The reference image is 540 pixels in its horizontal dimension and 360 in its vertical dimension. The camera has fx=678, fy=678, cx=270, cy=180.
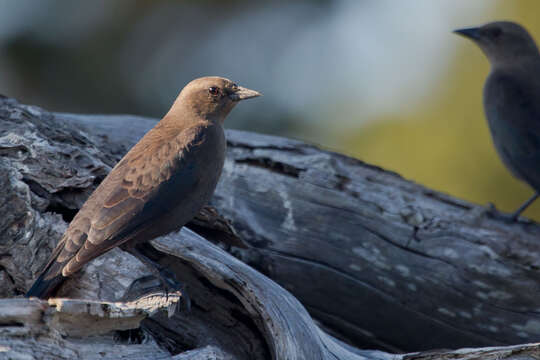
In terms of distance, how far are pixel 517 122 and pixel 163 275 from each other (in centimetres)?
387

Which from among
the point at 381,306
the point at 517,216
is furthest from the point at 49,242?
the point at 517,216

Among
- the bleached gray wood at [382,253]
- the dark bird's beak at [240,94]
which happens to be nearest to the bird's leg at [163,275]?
the bleached gray wood at [382,253]

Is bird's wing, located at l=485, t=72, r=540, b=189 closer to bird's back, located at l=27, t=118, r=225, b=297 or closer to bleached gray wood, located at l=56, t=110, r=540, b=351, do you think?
bleached gray wood, located at l=56, t=110, r=540, b=351

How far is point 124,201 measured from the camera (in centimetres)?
365

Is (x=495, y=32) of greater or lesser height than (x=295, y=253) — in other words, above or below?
above

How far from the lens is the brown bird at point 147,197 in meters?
3.46

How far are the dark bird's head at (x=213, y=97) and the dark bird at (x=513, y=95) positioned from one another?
2683 millimetres

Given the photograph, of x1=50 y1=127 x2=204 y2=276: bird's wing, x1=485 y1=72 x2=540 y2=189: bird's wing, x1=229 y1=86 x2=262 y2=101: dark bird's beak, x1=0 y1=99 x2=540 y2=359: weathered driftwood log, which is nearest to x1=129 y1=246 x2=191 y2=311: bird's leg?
x1=0 y1=99 x2=540 y2=359: weathered driftwood log

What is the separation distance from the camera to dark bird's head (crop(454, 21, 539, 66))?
6863 mm

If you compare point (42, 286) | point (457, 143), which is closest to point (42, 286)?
point (42, 286)

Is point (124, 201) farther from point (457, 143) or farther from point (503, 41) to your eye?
point (503, 41)

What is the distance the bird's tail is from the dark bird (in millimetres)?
3771

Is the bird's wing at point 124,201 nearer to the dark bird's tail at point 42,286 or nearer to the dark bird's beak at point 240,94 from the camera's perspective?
the dark bird's tail at point 42,286

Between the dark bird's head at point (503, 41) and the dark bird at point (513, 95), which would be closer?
the dark bird at point (513, 95)
